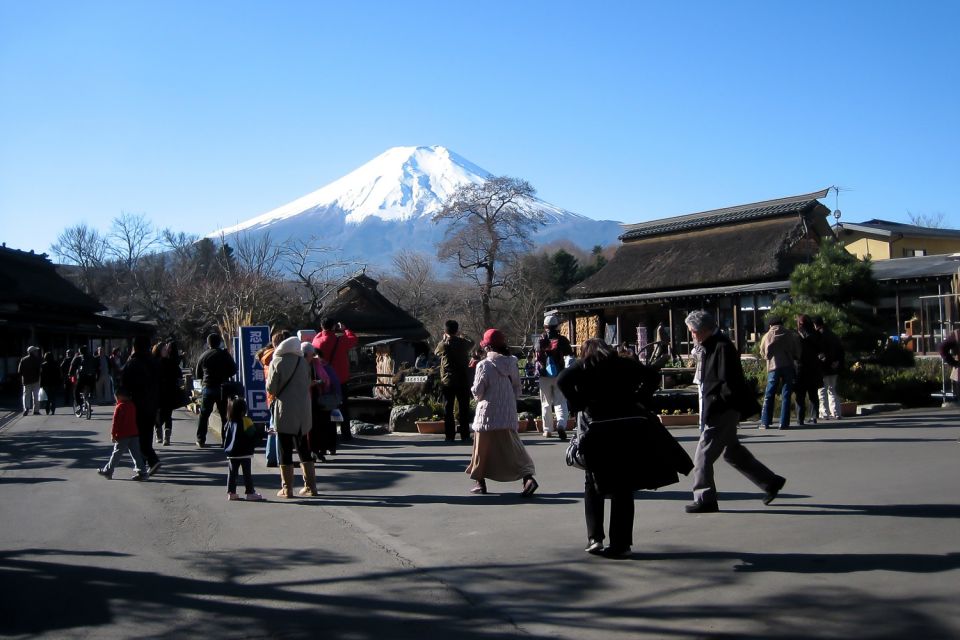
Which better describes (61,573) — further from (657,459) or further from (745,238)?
(745,238)

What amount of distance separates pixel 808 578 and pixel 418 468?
6.81m

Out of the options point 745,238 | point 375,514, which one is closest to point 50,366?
point 375,514

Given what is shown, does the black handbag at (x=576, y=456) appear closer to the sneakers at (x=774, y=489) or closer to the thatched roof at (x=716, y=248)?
the sneakers at (x=774, y=489)

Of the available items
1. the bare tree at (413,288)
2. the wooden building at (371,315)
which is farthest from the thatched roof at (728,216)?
the bare tree at (413,288)

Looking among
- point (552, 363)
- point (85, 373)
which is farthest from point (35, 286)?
point (552, 363)

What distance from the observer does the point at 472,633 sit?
17.1 feet

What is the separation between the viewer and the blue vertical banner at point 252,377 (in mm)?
15477

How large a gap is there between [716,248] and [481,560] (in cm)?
3267

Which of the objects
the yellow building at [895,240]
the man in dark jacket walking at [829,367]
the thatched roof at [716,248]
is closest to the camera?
the man in dark jacket walking at [829,367]

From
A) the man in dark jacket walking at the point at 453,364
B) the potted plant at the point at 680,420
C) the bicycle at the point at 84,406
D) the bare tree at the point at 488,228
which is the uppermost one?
the bare tree at the point at 488,228

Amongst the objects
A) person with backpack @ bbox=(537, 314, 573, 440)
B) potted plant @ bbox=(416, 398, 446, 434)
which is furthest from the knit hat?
potted plant @ bbox=(416, 398, 446, 434)

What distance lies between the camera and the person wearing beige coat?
9.88m

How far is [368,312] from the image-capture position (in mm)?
45469

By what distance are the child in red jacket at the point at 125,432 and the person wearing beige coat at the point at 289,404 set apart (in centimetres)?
249
